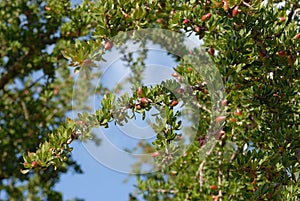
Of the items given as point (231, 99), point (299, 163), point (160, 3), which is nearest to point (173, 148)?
point (231, 99)

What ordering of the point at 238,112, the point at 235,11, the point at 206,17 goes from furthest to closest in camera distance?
the point at 238,112 → the point at 206,17 → the point at 235,11

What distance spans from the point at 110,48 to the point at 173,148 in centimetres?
44

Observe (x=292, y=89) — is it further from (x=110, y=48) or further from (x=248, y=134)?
(x=110, y=48)

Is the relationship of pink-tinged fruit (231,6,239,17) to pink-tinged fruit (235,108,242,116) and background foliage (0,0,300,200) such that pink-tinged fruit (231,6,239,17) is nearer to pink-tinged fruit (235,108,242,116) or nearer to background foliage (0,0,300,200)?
background foliage (0,0,300,200)

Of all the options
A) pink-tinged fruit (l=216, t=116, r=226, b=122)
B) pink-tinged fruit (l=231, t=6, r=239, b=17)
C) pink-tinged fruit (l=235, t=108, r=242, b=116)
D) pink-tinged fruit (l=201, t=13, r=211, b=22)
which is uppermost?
pink-tinged fruit (l=201, t=13, r=211, b=22)

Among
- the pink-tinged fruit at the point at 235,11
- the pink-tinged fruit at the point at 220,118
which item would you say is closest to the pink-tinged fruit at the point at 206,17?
the pink-tinged fruit at the point at 235,11

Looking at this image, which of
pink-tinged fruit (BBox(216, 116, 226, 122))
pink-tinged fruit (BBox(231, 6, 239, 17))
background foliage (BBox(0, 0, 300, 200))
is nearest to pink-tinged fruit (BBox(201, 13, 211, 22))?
background foliage (BBox(0, 0, 300, 200))

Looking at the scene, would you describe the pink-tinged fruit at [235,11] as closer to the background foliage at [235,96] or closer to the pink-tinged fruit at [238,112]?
the background foliage at [235,96]

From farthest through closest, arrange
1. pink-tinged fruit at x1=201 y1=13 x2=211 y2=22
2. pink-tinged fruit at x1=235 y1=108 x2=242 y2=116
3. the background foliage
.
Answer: pink-tinged fruit at x1=235 y1=108 x2=242 y2=116 < pink-tinged fruit at x1=201 y1=13 x2=211 y2=22 < the background foliage

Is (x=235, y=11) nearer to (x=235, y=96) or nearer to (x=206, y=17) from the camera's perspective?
(x=206, y=17)

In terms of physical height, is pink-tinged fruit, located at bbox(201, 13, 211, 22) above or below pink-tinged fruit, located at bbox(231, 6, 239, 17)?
above

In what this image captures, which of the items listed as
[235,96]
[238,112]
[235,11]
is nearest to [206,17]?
[235,11]

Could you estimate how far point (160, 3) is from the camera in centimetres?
230

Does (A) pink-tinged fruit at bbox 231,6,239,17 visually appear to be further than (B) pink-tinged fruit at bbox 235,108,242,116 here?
No
